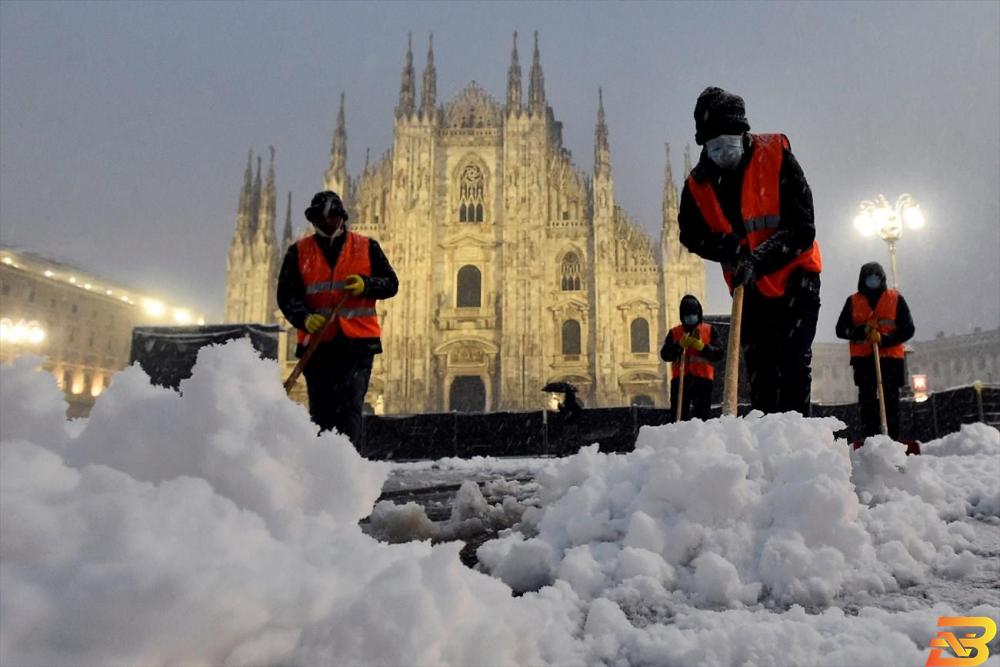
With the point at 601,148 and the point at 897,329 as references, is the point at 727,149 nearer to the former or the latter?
the point at 897,329

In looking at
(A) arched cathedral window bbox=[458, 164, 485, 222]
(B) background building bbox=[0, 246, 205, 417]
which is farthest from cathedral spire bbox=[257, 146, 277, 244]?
(A) arched cathedral window bbox=[458, 164, 485, 222]

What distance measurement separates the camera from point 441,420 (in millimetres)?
10430

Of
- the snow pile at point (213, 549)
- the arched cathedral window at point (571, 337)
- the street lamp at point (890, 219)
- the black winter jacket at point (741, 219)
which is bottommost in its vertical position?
the snow pile at point (213, 549)

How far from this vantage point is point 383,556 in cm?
120

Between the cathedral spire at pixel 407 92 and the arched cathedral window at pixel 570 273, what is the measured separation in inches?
421

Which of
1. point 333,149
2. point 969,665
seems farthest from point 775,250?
point 333,149

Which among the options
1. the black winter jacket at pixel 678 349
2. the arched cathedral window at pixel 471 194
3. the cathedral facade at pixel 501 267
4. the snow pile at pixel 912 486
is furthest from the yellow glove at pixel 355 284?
the arched cathedral window at pixel 471 194

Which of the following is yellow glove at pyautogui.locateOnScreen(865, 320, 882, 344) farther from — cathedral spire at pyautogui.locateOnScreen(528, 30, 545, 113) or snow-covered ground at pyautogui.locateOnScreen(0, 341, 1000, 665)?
cathedral spire at pyautogui.locateOnScreen(528, 30, 545, 113)

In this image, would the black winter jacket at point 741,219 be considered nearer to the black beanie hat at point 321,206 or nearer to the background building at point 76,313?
the black beanie hat at point 321,206

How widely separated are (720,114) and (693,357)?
427cm

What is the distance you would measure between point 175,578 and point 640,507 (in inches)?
72.0

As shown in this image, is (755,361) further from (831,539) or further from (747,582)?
(747,582)

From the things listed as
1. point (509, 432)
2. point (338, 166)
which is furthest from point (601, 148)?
point (509, 432)

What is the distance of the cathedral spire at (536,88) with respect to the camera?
31.3m
